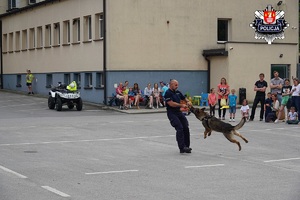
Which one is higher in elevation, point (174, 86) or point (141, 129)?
point (174, 86)

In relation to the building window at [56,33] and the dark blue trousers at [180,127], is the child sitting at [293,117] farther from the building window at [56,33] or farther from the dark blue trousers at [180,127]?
the building window at [56,33]

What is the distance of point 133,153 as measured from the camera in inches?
681

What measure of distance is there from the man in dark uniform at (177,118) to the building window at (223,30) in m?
25.1

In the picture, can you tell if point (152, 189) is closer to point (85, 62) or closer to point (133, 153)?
point (133, 153)

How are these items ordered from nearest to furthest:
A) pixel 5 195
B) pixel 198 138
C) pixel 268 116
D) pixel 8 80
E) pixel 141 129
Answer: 1. pixel 5 195
2. pixel 198 138
3. pixel 141 129
4. pixel 268 116
5. pixel 8 80

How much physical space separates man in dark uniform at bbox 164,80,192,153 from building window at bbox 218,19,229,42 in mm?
25099

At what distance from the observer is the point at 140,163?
15.3 meters

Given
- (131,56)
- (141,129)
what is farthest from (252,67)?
(141,129)

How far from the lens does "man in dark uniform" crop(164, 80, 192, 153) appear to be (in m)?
17.0

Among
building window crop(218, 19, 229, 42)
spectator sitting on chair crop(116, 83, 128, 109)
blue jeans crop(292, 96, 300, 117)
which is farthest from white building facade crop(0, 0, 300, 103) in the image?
blue jeans crop(292, 96, 300, 117)

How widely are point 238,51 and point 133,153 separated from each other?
23.6 metres

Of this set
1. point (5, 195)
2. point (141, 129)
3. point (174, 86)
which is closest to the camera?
point (5, 195)

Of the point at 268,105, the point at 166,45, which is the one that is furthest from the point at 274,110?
the point at 166,45

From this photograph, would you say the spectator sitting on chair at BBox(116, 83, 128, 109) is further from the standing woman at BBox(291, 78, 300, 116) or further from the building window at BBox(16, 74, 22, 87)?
the building window at BBox(16, 74, 22, 87)
